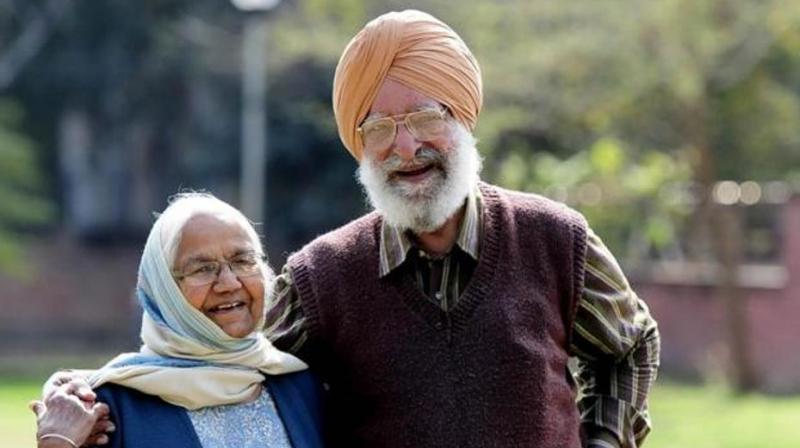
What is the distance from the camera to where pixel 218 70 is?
30734mm

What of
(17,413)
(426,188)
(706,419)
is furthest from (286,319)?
(17,413)

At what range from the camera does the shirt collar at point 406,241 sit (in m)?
3.72

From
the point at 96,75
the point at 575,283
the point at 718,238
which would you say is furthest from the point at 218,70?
the point at 575,283

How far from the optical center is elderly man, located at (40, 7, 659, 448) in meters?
3.63

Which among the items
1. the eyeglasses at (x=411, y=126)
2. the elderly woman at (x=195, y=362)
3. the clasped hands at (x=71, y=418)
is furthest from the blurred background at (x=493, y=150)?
the clasped hands at (x=71, y=418)

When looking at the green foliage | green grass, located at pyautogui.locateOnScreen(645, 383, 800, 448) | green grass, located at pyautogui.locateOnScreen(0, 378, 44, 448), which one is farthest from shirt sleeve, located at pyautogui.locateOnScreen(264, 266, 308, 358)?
the green foliage

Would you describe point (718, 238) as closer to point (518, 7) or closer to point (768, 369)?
point (768, 369)

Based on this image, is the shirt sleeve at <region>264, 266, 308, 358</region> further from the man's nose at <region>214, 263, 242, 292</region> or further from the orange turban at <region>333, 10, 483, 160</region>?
the orange turban at <region>333, 10, 483, 160</region>

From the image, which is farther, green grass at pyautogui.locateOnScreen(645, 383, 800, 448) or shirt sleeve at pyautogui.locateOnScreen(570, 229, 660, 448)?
green grass at pyautogui.locateOnScreen(645, 383, 800, 448)

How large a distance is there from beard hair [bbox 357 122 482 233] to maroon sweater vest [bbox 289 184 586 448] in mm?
119

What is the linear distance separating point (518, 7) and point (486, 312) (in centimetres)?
1710

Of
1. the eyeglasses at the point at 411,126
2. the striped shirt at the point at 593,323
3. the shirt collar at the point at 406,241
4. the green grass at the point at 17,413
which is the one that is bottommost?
the green grass at the point at 17,413

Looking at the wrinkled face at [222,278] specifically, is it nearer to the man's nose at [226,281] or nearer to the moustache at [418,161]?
the man's nose at [226,281]

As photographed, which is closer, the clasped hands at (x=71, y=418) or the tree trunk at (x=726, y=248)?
the clasped hands at (x=71, y=418)
